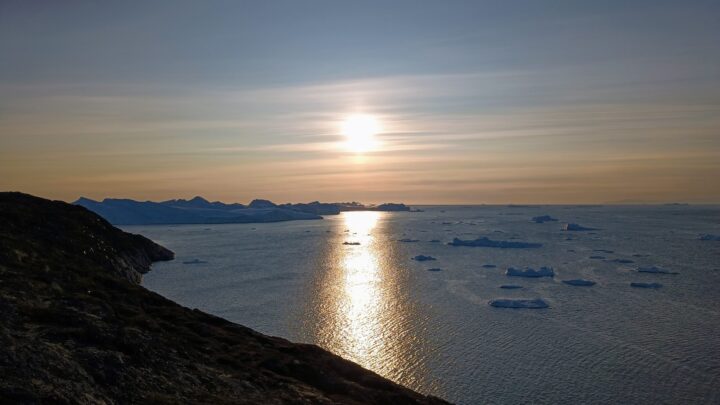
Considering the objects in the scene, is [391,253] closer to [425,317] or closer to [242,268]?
[242,268]

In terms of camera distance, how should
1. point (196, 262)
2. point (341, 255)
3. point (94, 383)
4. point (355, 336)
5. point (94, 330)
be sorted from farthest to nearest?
point (341, 255) → point (196, 262) → point (355, 336) → point (94, 330) → point (94, 383)

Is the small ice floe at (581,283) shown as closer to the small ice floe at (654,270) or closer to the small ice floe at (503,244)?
the small ice floe at (654,270)

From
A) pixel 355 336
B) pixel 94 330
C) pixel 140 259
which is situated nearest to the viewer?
pixel 94 330

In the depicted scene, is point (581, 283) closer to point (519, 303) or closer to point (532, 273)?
point (532, 273)

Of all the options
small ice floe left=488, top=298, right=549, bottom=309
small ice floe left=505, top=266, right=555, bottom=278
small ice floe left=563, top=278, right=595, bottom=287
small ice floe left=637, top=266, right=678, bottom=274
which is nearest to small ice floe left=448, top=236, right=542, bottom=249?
small ice floe left=637, top=266, right=678, bottom=274

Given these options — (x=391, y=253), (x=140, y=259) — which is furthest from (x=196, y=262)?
(x=391, y=253)

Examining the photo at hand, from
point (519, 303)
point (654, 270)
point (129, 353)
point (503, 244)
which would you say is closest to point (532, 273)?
point (654, 270)
